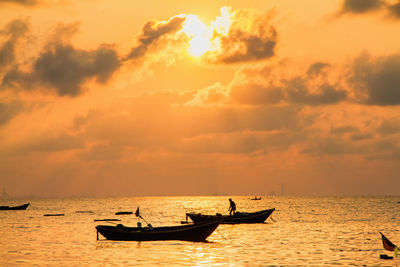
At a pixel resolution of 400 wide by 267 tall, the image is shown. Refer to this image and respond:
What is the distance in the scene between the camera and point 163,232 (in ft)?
152

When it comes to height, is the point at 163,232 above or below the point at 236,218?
below

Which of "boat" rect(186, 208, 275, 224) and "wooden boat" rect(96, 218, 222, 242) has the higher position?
"boat" rect(186, 208, 275, 224)

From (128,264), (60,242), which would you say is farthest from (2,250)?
(128,264)

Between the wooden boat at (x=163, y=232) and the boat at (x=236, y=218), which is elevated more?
the boat at (x=236, y=218)

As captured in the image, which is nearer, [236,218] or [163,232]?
[163,232]

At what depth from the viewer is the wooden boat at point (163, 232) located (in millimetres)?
46406

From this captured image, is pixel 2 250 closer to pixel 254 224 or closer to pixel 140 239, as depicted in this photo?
pixel 140 239

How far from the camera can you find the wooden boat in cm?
4641

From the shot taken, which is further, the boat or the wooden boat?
the boat

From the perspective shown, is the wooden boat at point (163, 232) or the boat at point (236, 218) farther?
the boat at point (236, 218)

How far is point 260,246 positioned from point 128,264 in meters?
14.8

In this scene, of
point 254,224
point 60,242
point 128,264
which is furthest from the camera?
point 254,224

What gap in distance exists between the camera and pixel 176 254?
39688 mm

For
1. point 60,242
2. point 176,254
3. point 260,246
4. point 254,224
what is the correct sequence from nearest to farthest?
1. point 176,254
2. point 260,246
3. point 60,242
4. point 254,224
